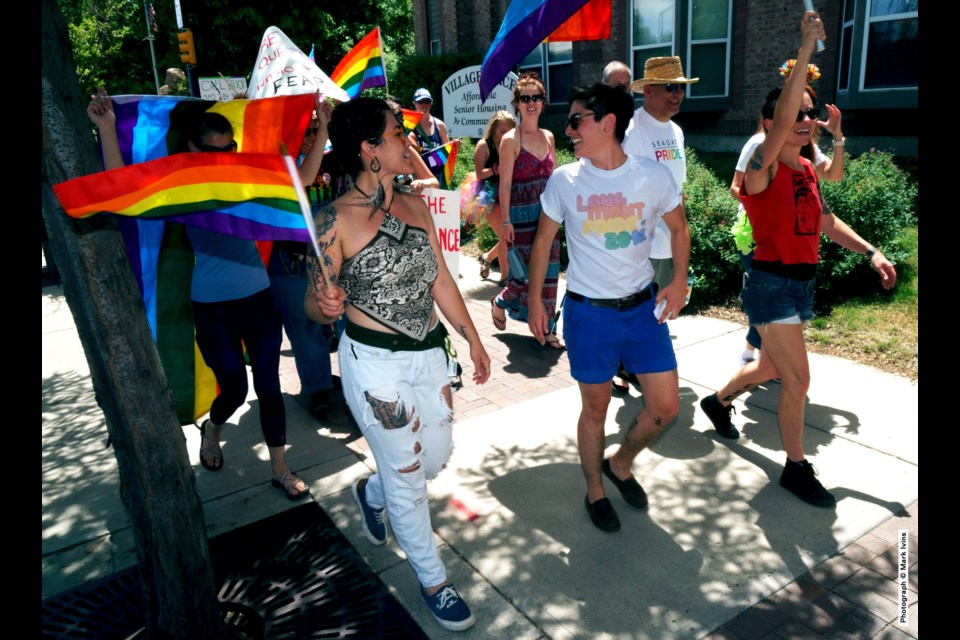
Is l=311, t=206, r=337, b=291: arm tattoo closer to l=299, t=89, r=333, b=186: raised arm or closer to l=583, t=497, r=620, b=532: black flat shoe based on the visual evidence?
l=299, t=89, r=333, b=186: raised arm

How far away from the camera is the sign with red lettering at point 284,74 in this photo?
5.24 meters

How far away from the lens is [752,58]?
13.6m

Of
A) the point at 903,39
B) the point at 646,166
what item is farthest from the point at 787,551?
the point at 903,39

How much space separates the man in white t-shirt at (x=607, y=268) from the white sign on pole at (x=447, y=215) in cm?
166

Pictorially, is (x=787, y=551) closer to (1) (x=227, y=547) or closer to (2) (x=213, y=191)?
(1) (x=227, y=547)

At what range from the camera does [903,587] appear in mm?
3117

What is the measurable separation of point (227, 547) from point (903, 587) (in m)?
3.15

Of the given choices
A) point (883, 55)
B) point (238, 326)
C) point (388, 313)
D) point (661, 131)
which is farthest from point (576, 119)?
point (883, 55)

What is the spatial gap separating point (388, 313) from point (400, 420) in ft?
1.49

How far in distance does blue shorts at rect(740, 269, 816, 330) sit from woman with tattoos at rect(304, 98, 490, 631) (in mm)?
1808

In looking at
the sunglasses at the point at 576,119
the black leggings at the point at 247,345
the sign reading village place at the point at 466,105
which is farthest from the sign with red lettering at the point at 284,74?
the sign reading village place at the point at 466,105

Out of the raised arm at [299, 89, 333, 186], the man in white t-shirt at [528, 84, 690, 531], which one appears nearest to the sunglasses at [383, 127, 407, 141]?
the man in white t-shirt at [528, 84, 690, 531]

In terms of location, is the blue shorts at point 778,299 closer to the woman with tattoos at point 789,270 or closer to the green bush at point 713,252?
the woman with tattoos at point 789,270
